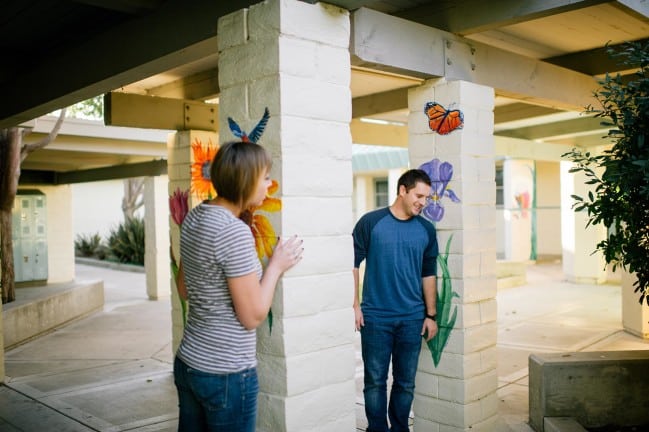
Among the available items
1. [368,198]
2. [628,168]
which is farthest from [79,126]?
[368,198]

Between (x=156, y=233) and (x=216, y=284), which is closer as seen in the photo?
(x=216, y=284)

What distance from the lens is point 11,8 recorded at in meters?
4.22

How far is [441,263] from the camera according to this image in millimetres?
4465

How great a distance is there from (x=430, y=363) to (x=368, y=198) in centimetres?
1839

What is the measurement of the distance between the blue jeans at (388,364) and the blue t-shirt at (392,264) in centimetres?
8

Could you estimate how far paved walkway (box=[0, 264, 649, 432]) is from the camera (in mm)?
5375

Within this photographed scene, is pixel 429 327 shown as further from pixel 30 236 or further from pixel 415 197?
pixel 30 236

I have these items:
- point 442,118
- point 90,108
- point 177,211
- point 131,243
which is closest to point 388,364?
point 442,118

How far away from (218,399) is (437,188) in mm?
2810

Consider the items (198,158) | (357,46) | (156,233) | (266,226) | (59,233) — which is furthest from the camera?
(59,233)

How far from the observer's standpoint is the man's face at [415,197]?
3908 mm

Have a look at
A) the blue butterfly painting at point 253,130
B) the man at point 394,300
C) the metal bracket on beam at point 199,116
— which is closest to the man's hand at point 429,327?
the man at point 394,300

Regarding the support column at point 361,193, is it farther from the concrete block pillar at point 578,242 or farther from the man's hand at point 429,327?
the man's hand at point 429,327

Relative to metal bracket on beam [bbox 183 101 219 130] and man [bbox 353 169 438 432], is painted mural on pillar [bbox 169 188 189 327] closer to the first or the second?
metal bracket on beam [bbox 183 101 219 130]
